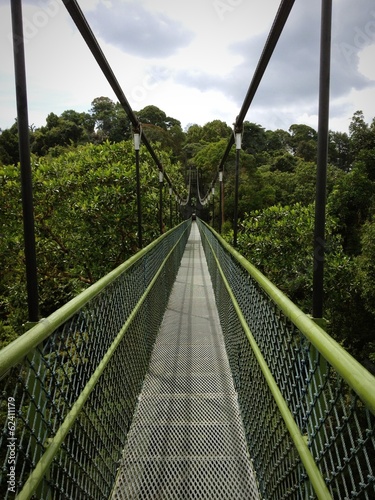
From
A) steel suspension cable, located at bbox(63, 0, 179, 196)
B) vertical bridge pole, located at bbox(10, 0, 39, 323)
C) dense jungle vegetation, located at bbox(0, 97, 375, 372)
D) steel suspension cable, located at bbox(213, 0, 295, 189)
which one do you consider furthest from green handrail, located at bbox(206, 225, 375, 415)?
dense jungle vegetation, located at bbox(0, 97, 375, 372)

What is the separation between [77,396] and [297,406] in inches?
30.9

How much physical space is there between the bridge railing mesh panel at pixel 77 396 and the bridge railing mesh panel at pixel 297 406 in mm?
694

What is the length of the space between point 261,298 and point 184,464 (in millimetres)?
901

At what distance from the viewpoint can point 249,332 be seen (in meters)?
2.02

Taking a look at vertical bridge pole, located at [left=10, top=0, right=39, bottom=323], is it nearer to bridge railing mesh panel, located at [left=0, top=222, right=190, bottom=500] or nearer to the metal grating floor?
bridge railing mesh panel, located at [left=0, top=222, right=190, bottom=500]

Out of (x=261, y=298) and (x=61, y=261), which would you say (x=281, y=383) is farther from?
(x=61, y=261)

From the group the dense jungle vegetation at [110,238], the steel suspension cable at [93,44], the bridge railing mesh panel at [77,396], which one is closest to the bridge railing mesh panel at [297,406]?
the bridge railing mesh panel at [77,396]

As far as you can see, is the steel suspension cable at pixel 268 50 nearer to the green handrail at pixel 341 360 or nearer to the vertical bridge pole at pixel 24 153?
the vertical bridge pole at pixel 24 153

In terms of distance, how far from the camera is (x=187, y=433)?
2070 millimetres

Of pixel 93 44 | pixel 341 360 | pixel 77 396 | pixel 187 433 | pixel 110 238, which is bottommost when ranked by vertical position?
pixel 187 433

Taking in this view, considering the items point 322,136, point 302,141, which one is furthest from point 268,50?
point 302,141

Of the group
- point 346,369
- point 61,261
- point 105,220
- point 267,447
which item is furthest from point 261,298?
point 61,261

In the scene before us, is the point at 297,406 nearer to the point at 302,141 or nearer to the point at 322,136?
the point at 322,136

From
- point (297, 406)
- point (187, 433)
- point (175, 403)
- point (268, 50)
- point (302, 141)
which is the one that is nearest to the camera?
point (297, 406)
